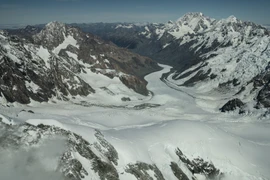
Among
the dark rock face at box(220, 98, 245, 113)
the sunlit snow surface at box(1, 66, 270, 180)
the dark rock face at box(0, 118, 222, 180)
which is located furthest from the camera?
the dark rock face at box(220, 98, 245, 113)

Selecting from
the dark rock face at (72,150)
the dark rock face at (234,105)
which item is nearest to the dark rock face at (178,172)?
the dark rock face at (72,150)

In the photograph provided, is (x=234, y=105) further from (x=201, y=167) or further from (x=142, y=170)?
(x=142, y=170)

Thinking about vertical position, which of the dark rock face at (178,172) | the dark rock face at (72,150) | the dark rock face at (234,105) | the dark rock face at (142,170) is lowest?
the dark rock face at (234,105)

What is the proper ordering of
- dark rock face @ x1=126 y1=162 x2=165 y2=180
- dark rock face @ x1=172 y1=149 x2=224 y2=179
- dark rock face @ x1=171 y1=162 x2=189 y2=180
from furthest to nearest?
dark rock face @ x1=172 y1=149 x2=224 y2=179 → dark rock face @ x1=171 y1=162 x2=189 y2=180 → dark rock face @ x1=126 y1=162 x2=165 y2=180

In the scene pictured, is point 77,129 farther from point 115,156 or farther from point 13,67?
point 13,67

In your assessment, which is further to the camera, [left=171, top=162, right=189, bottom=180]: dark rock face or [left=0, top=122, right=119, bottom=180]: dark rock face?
[left=171, top=162, right=189, bottom=180]: dark rock face

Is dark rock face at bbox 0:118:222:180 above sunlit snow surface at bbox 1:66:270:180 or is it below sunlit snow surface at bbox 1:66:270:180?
above

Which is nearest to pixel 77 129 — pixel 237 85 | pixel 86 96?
pixel 86 96

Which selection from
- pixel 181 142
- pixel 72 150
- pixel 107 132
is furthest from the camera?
pixel 181 142

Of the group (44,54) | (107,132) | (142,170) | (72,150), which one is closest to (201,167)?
(142,170)

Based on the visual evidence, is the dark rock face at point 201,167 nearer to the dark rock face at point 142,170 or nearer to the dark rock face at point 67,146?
the dark rock face at point 142,170

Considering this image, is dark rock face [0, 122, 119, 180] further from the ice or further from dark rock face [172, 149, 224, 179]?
the ice

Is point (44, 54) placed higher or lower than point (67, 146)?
higher

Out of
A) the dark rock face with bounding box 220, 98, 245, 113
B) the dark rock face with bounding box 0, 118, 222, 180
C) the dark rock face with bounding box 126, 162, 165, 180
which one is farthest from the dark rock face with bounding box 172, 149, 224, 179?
the dark rock face with bounding box 220, 98, 245, 113
